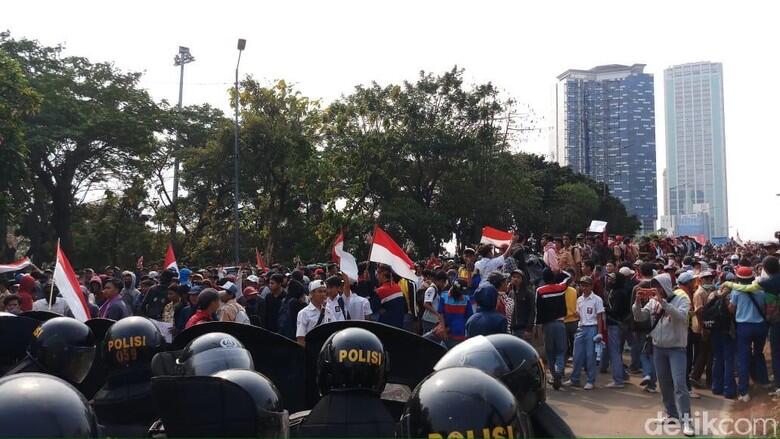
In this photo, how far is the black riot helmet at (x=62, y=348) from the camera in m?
5.84

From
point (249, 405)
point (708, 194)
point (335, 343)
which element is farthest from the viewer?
point (708, 194)

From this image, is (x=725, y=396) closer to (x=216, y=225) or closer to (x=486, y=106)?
(x=486, y=106)

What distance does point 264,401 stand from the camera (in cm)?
396

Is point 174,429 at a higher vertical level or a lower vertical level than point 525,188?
lower

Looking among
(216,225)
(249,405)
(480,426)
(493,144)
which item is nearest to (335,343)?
(249,405)

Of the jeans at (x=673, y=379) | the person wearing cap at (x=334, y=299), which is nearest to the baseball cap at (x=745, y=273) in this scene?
the jeans at (x=673, y=379)

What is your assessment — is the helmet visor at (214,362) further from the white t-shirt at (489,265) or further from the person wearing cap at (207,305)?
the white t-shirt at (489,265)

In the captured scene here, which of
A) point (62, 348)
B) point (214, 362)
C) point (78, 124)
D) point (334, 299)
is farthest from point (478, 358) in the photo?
point (78, 124)

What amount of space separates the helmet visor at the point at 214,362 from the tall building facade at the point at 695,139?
162496 millimetres

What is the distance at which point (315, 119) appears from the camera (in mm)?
33250

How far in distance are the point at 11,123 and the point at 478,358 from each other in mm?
22255

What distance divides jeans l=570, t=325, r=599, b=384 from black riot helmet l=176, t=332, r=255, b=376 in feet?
22.5

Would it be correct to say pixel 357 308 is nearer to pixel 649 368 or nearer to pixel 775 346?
pixel 649 368

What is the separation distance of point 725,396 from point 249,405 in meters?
8.43
